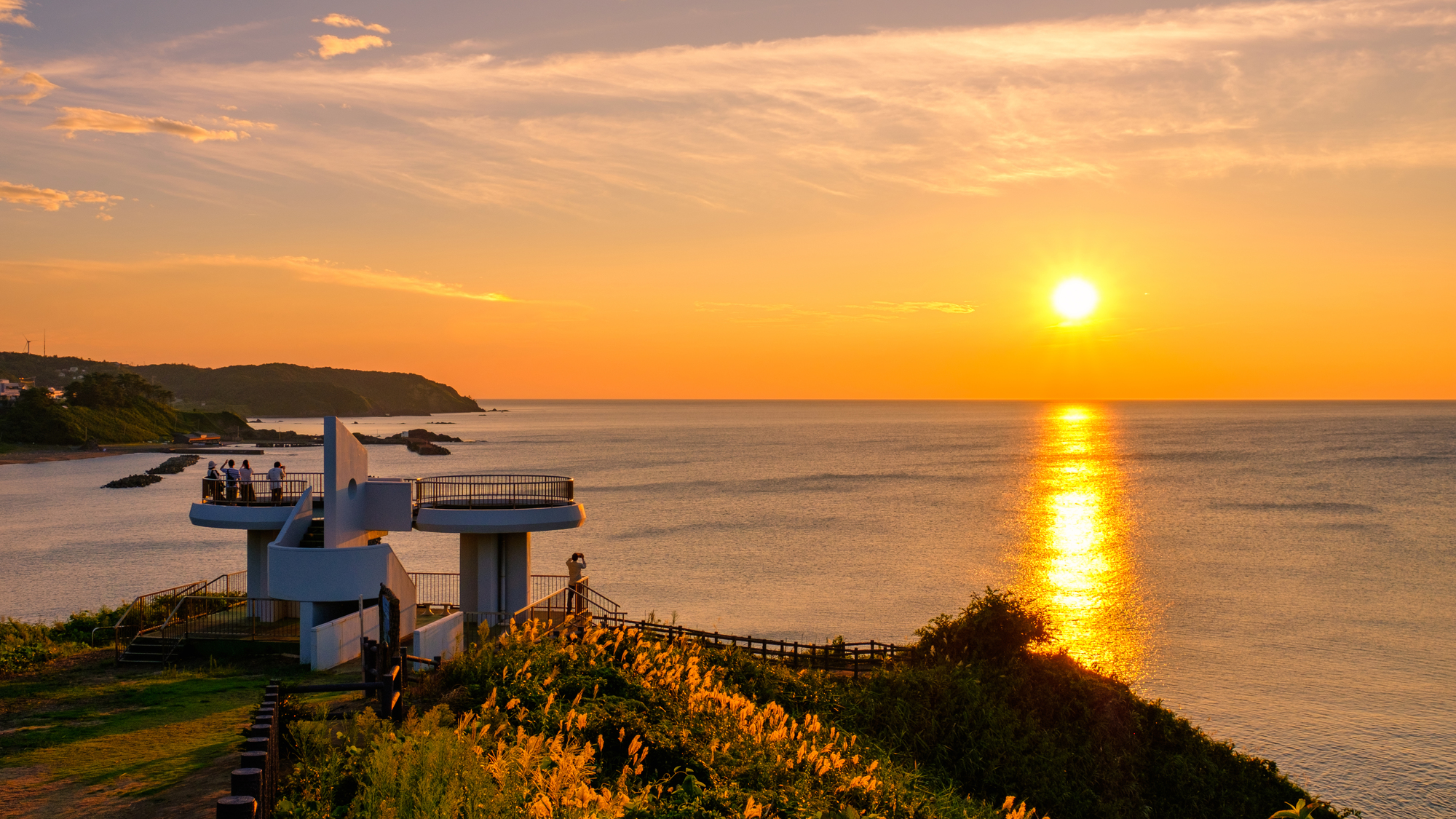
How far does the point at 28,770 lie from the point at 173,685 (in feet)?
22.5

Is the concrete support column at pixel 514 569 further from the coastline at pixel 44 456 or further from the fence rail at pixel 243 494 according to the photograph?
the coastline at pixel 44 456

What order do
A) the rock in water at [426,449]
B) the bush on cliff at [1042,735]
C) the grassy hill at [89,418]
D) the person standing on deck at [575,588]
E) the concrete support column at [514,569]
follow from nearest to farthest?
the bush on cliff at [1042,735] → the person standing on deck at [575,588] → the concrete support column at [514,569] → the grassy hill at [89,418] → the rock in water at [426,449]

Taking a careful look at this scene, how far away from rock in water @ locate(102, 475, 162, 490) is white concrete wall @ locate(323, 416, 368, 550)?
327ft

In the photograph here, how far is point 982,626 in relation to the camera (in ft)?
81.8

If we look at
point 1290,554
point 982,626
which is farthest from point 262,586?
point 1290,554

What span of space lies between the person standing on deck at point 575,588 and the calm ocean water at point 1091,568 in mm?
16432

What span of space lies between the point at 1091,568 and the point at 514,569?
47.9 metres

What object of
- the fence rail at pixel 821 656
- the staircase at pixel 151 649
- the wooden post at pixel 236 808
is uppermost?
the wooden post at pixel 236 808

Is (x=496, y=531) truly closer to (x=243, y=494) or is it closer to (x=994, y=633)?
(x=243, y=494)

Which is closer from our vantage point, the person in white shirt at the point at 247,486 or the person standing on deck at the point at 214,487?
the person in white shirt at the point at 247,486

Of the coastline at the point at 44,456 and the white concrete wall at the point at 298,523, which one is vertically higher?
the white concrete wall at the point at 298,523

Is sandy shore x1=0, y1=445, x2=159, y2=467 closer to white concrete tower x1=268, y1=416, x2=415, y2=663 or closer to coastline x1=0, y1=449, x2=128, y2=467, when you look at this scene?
coastline x1=0, y1=449, x2=128, y2=467

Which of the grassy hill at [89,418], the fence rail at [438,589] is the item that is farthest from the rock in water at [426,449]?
the fence rail at [438,589]

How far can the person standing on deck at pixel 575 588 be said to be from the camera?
95.0 ft
